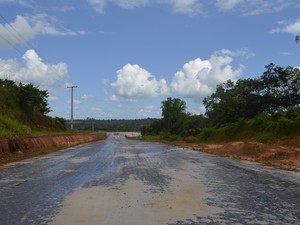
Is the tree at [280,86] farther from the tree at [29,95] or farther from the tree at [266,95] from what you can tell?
the tree at [29,95]

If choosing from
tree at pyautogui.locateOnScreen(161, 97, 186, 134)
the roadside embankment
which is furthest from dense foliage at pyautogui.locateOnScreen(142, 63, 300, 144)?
tree at pyautogui.locateOnScreen(161, 97, 186, 134)

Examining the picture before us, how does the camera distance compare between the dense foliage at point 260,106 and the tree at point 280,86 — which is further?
the tree at point 280,86

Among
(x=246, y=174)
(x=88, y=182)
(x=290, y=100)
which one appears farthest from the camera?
(x=290, y=100)

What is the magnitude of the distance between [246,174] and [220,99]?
7160 centimetres

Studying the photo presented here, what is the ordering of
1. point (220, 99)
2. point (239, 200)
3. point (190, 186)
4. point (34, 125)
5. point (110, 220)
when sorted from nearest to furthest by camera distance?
point (110, 220), point (239, 200), point (190, 186), point (34, 125), point (220, 99)

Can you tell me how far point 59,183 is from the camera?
44.3 feet

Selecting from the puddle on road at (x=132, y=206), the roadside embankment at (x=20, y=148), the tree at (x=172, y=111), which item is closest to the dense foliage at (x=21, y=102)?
the roadside embankment at (x=20, y=148)

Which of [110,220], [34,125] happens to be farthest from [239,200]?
[34,125]

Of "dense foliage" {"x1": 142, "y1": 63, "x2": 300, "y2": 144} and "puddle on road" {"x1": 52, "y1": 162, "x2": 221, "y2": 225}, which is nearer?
"puddle on road" {"x1": 52, "y1": 162, "x2": 221, "y2": 225}

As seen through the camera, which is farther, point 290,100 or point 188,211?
point 290,100

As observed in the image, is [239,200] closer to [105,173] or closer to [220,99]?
[105,173]

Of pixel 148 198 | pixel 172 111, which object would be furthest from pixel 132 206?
pixel 172 111

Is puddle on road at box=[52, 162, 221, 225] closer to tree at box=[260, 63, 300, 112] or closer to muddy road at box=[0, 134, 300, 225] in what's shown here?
muddy road at box=[0, 134, 300, 225]

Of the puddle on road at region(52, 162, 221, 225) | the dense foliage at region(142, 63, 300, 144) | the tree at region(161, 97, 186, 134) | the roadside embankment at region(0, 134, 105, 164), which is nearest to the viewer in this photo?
the puddle on road at region(52, 162, 221, 225)
